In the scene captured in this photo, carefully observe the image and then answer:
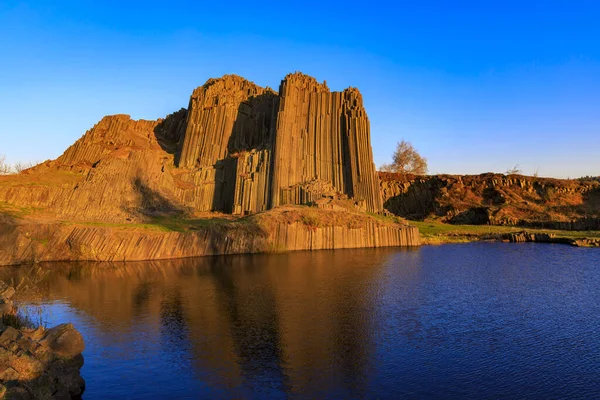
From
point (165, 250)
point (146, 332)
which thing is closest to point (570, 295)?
point (146, 332)

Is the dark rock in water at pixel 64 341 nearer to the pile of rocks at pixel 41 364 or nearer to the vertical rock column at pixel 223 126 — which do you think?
the pile of rocks at pixel 41 364

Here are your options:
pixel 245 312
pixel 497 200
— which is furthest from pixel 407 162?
pixel 245 312

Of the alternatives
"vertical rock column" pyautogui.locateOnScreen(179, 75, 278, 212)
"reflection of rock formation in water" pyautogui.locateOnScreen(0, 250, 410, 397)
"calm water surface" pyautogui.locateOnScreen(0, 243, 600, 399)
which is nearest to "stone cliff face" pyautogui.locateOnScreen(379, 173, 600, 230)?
"vertical rock column" pyautogui.locateOnScreen(179, 75, 278, 212)

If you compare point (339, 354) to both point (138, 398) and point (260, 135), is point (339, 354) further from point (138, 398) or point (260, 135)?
point (260, 135)

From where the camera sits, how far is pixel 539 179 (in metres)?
58.7

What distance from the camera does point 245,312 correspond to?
1577cm

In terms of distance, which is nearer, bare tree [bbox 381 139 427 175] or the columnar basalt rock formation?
the columnar basalt rock formation

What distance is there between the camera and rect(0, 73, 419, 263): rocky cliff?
2878 centimetres

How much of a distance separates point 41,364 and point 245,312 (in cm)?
799

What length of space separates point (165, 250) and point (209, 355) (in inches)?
729

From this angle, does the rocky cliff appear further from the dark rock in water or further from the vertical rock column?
the dark rock in water

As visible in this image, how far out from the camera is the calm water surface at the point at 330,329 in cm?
988

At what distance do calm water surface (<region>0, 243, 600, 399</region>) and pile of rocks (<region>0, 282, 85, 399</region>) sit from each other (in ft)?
2.39

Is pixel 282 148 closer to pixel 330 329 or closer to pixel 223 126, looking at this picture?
pixel 223 126
